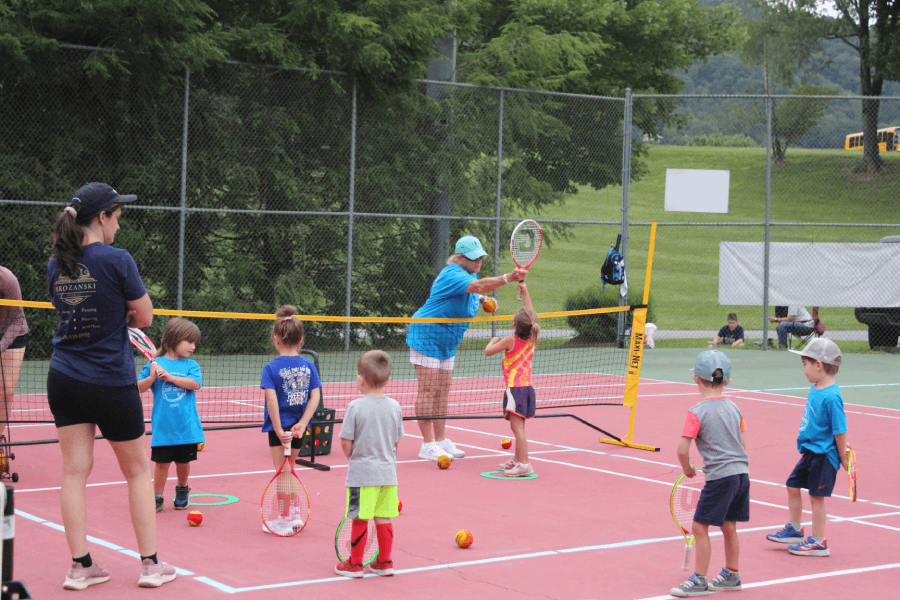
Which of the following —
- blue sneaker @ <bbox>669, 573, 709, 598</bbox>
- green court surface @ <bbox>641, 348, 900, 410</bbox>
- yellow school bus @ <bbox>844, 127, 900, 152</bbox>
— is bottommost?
blue sneaker @ <bbox>669, 573, 709, 598</bbox>

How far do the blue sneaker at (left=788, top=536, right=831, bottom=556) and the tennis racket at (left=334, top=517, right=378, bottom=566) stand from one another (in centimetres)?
246

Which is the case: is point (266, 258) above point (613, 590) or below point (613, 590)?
above

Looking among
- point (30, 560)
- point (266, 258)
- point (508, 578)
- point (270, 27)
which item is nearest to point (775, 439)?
point (508, 578)

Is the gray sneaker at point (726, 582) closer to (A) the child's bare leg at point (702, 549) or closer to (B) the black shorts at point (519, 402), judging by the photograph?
(A) the child's bare leg at point (702, 549)

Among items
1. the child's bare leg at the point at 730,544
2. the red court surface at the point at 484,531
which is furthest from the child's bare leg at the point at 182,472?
the child's bare leg at the point at 730,544

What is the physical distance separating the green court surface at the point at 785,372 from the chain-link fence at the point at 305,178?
4.52 ft

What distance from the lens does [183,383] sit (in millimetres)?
6855

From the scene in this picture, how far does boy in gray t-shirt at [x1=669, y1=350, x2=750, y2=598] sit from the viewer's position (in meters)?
5.39

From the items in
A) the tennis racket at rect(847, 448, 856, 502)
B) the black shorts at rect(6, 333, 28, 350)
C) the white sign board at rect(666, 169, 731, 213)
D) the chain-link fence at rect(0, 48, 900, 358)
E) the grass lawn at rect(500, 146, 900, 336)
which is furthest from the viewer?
the grass lawn at rect(500, 146, 900, 336)

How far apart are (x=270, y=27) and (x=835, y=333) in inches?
646

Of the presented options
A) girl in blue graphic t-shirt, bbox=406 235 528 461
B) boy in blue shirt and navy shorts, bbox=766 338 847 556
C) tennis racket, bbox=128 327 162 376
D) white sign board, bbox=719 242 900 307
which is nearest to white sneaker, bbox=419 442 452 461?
girl in blue graphic t-shirt, bbox=406 235 528 461

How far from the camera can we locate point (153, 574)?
523cm

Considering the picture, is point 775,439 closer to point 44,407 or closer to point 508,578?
point 508,578

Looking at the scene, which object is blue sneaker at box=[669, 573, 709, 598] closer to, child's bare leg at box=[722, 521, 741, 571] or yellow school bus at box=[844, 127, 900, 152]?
child's bare leg at box=[722, 521, 741, 571]
